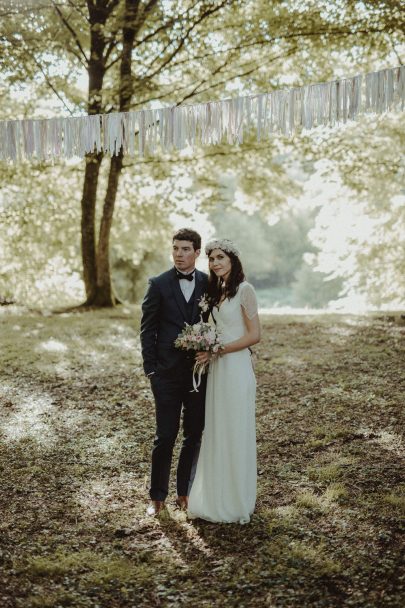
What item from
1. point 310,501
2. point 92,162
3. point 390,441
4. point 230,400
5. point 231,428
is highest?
point 92,162

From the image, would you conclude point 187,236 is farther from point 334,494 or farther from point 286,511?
point 334,494

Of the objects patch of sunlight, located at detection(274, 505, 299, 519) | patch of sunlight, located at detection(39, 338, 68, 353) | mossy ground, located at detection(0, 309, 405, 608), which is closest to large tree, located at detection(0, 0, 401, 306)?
patch of sunlight, located at detection(39, 338, 68, 353)

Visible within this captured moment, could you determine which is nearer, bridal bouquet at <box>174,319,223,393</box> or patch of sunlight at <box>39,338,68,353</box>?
bridal bouquet at <box>174,319,223,393</box>

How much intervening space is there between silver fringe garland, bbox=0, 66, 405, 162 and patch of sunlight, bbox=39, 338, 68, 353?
16.6 feet

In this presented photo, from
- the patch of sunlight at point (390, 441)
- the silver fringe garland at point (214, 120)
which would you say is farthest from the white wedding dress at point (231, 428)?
the patch of sunlight at point (390, 441)

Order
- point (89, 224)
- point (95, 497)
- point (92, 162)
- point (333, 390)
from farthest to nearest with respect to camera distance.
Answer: point (89, 224), point (92, 162), point (333, 390), point (95, 497)

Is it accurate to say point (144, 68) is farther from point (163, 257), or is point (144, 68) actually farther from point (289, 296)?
point (289, 296)

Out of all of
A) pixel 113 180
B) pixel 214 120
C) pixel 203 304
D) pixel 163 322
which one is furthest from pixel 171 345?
pixel 113 180

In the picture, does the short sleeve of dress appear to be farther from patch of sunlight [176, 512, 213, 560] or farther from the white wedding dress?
patch of sunlight [176, 512, 213, 560]

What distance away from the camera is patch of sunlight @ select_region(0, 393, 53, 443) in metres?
6.68

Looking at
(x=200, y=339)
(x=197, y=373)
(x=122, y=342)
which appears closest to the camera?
(x=200, y=339)

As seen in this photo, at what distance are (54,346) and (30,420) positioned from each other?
3694 millimetres

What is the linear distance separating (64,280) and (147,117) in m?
19.7

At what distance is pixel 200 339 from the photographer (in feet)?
14.4
